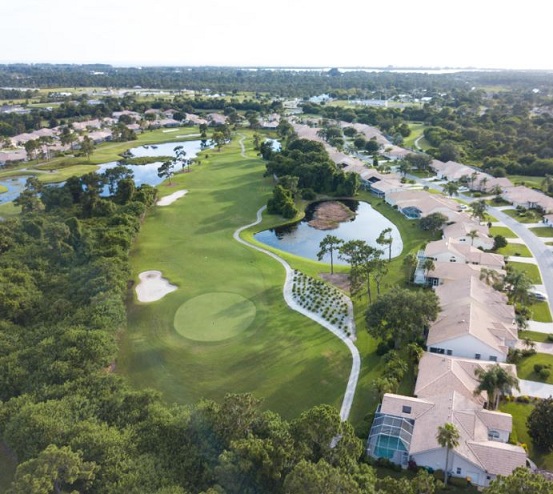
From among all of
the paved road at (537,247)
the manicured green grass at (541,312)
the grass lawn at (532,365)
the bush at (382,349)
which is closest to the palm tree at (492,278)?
the manicured green grass at (541,312)

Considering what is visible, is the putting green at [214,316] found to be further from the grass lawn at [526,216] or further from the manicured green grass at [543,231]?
the grass lawn at [526,216]

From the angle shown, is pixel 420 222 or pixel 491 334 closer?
pixel 491 334

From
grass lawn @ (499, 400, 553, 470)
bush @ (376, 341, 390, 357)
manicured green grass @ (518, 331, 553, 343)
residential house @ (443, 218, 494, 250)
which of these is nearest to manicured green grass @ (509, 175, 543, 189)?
residential house @ (443, 218, 494, 250)

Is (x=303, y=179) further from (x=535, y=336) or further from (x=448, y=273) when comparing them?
(x=535, y=336)

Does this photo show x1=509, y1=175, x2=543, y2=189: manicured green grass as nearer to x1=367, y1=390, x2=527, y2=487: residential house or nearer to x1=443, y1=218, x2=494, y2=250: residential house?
x1=443, y1=218, x2=494, y2=250: residential house

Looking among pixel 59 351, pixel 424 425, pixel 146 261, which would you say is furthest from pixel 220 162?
pixel 424 425

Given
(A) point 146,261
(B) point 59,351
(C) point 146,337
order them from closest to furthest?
(B) point 59,351 → (C) point 146,337 → (A) point 146,261

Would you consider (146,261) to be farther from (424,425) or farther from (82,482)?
(424,425)

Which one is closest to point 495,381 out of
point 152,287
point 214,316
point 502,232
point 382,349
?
point 382,349
